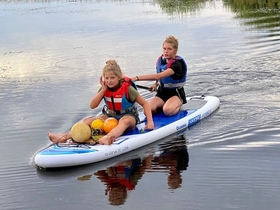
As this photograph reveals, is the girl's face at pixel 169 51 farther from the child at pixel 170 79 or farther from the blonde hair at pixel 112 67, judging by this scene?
the blonde hair at pixel 112 67

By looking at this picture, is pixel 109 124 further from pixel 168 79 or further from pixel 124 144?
pixel 168 79

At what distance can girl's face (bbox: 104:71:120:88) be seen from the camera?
6.35 m

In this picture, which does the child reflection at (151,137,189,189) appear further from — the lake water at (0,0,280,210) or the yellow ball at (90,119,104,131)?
the yellow ball at (90,119,104,131)

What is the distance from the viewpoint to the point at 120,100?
6.56 meters

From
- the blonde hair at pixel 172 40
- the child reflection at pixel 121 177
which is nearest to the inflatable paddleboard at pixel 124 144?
the child reflection at pixel 121 177

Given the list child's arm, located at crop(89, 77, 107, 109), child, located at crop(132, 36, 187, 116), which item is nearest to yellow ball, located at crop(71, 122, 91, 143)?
child's arm, located at crop(89, 77, 107, 109)

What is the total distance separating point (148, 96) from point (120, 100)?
2.46 m

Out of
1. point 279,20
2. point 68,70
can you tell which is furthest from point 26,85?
point 279,20

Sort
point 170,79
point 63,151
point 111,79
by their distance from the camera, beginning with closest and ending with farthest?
1. point 63,151
2. point 111,79
3. point 170,79

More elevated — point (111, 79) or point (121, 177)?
point (111, 79)

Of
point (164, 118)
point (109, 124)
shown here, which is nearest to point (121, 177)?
point (109, 124)

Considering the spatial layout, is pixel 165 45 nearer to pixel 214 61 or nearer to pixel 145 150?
pixel 145 150

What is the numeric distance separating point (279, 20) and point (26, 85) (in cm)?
940

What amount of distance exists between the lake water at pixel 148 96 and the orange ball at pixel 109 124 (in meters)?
0.43
